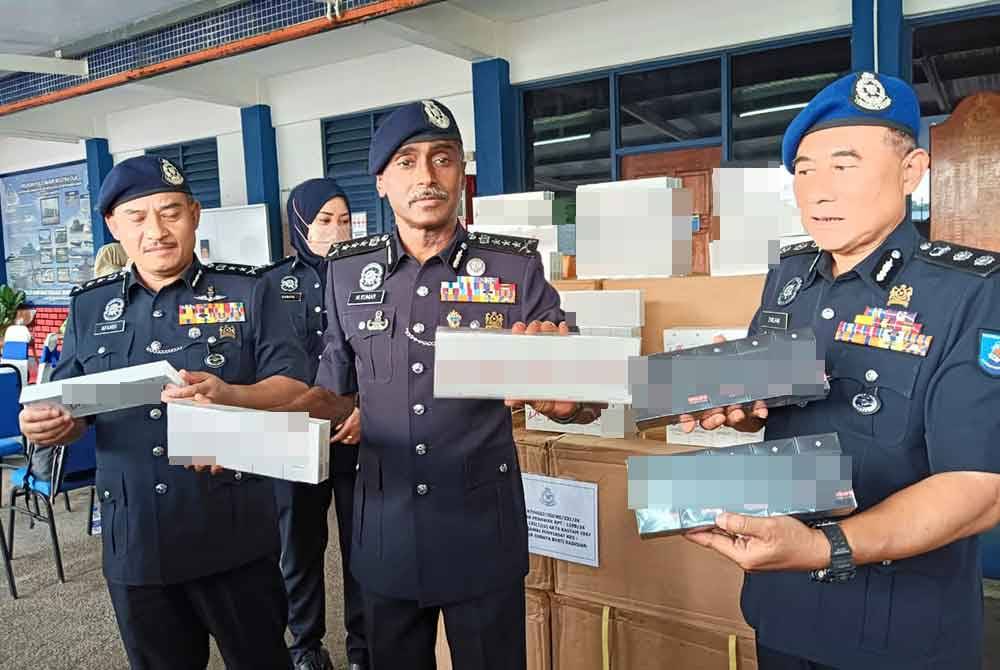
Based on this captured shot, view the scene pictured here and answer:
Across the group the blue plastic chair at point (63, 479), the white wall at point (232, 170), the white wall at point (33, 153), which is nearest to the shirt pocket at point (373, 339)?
the blue plastic chair at point (63, 479)

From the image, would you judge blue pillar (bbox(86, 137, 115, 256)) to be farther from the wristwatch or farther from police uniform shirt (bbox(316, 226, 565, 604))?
the wristwatch

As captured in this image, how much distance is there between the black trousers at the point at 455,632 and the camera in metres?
1.46

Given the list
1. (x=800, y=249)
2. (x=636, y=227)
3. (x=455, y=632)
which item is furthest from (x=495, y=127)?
(x=455, y=632)

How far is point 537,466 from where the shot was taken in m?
2.14

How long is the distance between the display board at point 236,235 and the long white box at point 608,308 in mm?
5343

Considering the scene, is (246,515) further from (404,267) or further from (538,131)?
(538,131)

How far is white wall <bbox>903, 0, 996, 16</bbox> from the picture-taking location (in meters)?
3.95

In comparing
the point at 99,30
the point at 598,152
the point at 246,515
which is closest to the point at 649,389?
the point at 246,515

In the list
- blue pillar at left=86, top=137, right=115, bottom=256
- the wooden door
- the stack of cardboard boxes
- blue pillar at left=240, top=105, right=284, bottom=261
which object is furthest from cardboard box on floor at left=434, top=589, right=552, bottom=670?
blue pillar at left=86, top=137, right=115, bottom=256

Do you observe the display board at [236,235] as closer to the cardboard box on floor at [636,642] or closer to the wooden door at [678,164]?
the wooden door at [678,164]

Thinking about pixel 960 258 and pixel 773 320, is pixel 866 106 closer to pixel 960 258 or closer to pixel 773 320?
pixel 960 258

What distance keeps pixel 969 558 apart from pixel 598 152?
509 centimetres

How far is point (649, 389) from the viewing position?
108 cm

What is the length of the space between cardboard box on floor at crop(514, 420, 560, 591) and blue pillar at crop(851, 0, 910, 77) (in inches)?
131
